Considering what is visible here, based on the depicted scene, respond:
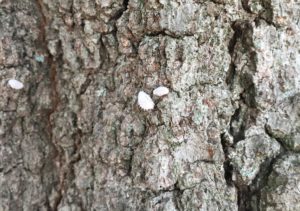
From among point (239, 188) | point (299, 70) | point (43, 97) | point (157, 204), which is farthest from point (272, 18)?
point (43, 97)

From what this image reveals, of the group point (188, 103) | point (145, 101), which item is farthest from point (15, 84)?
point (188, 103)

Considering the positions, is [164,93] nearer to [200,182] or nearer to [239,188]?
[200,182]

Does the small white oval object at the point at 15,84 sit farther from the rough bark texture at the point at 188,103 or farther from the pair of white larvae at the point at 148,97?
the pair of white larvae at the point at 148,97

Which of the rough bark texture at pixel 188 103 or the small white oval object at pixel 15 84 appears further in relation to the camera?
the small white oval object at pixel 15 84

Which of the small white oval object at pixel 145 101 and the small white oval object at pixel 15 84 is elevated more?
the small white oval object at pixel 15 84

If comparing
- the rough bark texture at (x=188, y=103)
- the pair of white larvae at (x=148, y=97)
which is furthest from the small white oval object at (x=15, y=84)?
the pair of white larvae at (x=148, y=97)
